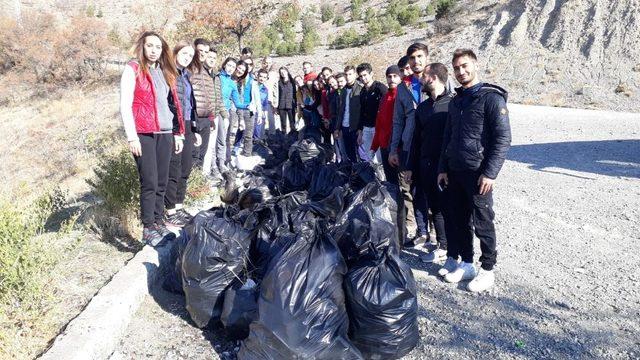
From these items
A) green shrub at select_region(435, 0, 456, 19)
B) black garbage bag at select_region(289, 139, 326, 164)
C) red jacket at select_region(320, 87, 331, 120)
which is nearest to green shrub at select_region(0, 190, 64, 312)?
black garbage bag at select_region(289, 139, 326, 164)

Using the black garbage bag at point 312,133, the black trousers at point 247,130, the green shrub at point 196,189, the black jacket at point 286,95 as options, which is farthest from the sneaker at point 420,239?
the black jacket at point 286,95

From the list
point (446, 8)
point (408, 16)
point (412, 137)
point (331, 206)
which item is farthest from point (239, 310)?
point (408, 16)

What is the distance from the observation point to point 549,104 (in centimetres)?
1559

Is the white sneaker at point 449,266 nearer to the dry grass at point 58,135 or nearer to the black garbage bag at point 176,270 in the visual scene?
the black garbage bag at point 176,270

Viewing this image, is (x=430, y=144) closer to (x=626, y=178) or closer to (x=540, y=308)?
(x=540, y=308)

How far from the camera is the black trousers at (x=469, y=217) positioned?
117 inches

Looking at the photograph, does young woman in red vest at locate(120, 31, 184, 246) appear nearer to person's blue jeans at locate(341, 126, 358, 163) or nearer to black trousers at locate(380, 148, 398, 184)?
black trousers at locate(380, 148, 398, 184)

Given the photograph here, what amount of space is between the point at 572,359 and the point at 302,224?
69.5 inches

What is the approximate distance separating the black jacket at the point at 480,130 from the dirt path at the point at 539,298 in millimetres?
915

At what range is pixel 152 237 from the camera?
11.1 ft

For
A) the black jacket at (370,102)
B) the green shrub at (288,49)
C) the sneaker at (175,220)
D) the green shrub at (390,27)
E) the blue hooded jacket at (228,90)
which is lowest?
the sneaker at (175,220)

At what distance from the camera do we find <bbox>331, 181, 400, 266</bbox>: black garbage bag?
287cm

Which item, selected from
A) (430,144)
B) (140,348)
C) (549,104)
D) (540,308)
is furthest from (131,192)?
(549,104)

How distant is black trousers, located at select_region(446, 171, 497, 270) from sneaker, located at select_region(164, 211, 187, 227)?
7.27 feet
